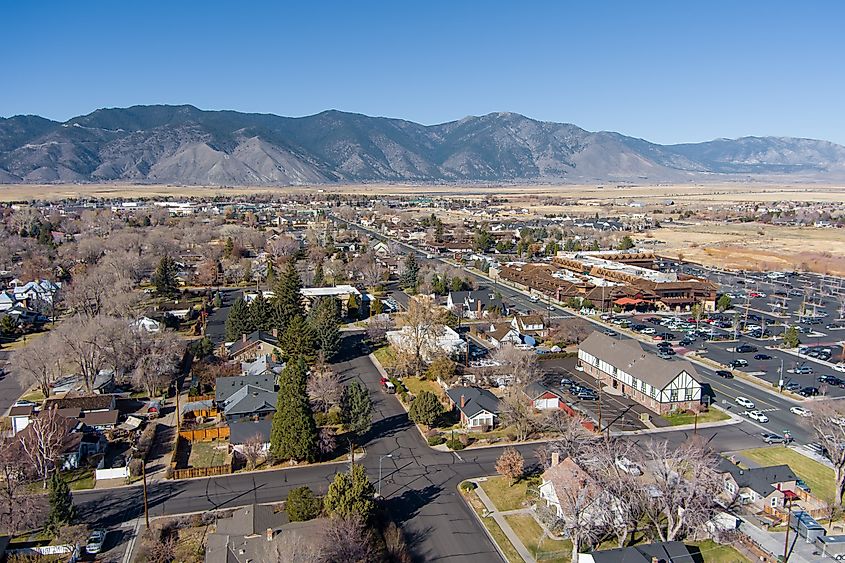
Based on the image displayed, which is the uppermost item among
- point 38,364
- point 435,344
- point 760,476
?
point 38,364

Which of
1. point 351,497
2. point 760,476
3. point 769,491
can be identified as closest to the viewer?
point 351,497

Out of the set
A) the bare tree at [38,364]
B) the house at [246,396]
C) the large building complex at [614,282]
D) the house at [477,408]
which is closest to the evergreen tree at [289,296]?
the house at [246,396]

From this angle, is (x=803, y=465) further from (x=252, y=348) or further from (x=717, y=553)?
(x=252, y=348)

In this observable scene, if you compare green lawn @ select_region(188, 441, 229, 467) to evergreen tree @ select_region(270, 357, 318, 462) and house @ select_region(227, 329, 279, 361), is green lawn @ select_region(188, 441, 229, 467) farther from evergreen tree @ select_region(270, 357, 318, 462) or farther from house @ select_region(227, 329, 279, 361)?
house @ select_region(227, 329, 279, 361)

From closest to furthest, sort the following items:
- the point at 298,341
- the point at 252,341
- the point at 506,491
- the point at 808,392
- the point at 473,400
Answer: the point at 506,491
the point at 473,400
the point at 808,392
the point at 298,341
the point at 252,341

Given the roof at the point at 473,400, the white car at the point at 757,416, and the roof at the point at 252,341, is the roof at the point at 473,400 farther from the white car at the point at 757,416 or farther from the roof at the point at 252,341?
the roof at the point at 252,341

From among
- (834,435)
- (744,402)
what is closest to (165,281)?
(744,402)
